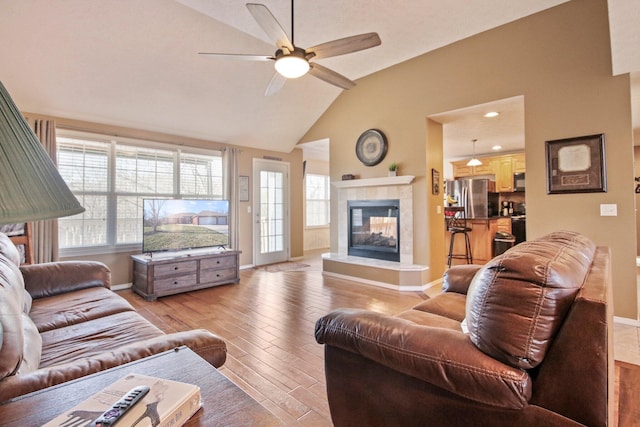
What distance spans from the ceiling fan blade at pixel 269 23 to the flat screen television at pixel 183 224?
286cm

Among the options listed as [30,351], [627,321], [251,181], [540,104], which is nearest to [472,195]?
[540,104]

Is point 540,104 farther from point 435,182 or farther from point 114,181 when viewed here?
point 114,181

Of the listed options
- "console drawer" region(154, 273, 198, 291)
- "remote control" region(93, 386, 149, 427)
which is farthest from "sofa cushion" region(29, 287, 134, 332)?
"remote control" region(93, 386, 149, 427)

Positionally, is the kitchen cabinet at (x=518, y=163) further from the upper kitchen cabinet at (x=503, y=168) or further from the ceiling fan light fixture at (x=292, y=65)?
the ceiling fan light fixture at (x=292, y=65)

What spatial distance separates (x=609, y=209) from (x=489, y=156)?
5.37m

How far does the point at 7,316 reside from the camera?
3.53ft

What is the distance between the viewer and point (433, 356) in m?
1.06

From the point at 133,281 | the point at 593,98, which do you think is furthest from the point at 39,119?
the point at 593,98

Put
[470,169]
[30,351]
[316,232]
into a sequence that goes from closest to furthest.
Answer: [30,351], [470,169], [316,232]

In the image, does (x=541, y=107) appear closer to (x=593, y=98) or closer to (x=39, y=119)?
(x=593, y=98)

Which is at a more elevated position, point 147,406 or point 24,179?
point 24,179

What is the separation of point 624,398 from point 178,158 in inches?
221

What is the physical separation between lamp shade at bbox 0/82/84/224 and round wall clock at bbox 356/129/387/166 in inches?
185

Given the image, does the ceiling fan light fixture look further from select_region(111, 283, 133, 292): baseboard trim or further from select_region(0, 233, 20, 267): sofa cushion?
select_region(111, 283, 133, 292): baseboard trim
